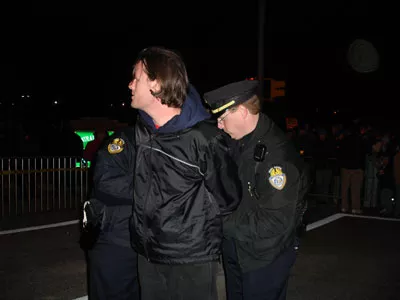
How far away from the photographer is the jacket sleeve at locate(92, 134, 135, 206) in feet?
8.48

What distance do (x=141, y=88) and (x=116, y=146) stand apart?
45cm

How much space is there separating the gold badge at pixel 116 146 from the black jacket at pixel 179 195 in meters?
0.33

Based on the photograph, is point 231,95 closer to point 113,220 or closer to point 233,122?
point 233,122

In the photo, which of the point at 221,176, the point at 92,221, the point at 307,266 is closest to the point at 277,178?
the point at 221,176

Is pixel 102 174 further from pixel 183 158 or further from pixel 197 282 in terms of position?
pixel 197 282

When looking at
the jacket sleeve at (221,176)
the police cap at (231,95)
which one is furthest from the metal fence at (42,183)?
the jacket sleeve at (221,176)

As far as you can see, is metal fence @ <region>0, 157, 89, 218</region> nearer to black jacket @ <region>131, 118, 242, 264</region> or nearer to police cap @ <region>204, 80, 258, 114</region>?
police cap @ <region>204, 80, 258, 114</region>

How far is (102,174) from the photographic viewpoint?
2604 millimetres

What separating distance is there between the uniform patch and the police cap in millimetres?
473

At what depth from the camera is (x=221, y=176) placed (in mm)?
2291

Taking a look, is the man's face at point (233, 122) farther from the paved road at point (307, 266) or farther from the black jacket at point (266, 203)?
the paved road at point (307, 266)

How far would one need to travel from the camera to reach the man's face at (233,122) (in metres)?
2.77

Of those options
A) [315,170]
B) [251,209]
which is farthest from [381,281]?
[315,170]

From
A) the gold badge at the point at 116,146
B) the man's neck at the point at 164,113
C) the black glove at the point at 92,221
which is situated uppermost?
the man's neck at the point at 164,113
